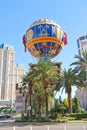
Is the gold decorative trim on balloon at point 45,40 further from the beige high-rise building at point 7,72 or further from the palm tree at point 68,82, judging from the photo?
the beige high-rise building at point 7,72

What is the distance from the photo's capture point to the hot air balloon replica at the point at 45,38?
42.2 meters

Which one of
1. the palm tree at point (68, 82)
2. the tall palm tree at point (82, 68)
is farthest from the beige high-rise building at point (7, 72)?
the tall palm tree at point (82, 68)

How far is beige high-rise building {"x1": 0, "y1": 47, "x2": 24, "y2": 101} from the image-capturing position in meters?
146

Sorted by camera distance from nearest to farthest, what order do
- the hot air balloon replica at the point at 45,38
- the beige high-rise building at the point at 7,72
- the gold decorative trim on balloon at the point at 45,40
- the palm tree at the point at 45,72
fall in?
the palm tree at the point at 45,72 → the gold decorative trim on balloon at the point at 45,40 → the hot air balloon replica at the point at 45,38 → the beige high-rise building at the point at 7,72

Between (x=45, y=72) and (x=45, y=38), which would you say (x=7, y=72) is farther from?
(x=45, y=72)

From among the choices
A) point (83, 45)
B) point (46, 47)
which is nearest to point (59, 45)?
point (46, 47)

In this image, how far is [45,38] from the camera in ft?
137

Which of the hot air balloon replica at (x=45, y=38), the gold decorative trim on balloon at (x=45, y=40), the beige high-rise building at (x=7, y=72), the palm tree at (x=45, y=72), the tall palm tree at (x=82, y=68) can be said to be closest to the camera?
the palm tree at (x=45, y=72)

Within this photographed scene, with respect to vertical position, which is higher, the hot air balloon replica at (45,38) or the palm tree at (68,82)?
the hot air balloon replica at (45,38)

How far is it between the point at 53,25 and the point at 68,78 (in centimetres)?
1051

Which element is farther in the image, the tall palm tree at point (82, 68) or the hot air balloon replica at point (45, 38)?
the hot air balloon replica at point (45, 38)

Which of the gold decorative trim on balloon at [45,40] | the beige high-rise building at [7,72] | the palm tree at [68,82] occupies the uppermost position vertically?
the beige high-rise building at [7,72]

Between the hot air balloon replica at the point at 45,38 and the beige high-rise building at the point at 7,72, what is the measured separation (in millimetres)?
99703

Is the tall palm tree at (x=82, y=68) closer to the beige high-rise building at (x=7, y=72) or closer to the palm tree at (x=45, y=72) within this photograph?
the palm tree at (x=45, y=72)
